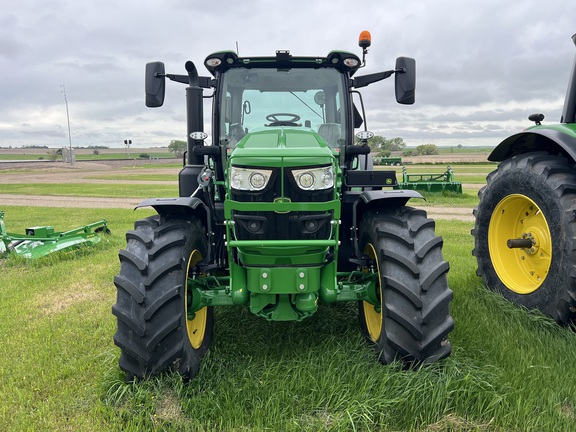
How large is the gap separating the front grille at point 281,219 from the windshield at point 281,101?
1.18m

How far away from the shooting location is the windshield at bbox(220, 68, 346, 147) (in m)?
4.14

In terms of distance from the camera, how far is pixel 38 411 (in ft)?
9.20

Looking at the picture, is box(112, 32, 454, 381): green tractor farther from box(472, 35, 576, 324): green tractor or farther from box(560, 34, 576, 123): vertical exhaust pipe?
box(560, 34, 576, 123): vertical exhaust pipe

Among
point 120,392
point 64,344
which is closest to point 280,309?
point 120,392

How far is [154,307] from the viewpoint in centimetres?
286

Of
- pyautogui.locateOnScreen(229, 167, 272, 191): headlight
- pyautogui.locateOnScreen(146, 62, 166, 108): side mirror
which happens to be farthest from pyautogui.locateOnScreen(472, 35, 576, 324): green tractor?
pyautogui.locateOnScreen(146, 62, 166, 108): side mirror

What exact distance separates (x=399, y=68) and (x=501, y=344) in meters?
2.49

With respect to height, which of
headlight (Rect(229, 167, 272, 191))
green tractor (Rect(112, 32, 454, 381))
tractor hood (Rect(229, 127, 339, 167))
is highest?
tractor hood (Rect(229, 127, 339, 167))

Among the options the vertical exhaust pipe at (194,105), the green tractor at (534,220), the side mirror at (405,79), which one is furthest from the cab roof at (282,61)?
the green tractor at (534,220)

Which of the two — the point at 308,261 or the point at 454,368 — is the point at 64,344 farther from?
the point at 454,368

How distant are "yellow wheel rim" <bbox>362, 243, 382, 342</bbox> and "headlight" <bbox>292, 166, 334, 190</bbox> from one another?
708 millimetres

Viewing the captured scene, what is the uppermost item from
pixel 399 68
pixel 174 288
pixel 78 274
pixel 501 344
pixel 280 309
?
pixel 399 68

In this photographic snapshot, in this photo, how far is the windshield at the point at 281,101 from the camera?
414 centimetres

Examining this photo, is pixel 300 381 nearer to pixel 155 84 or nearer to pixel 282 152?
pixel 282 152
